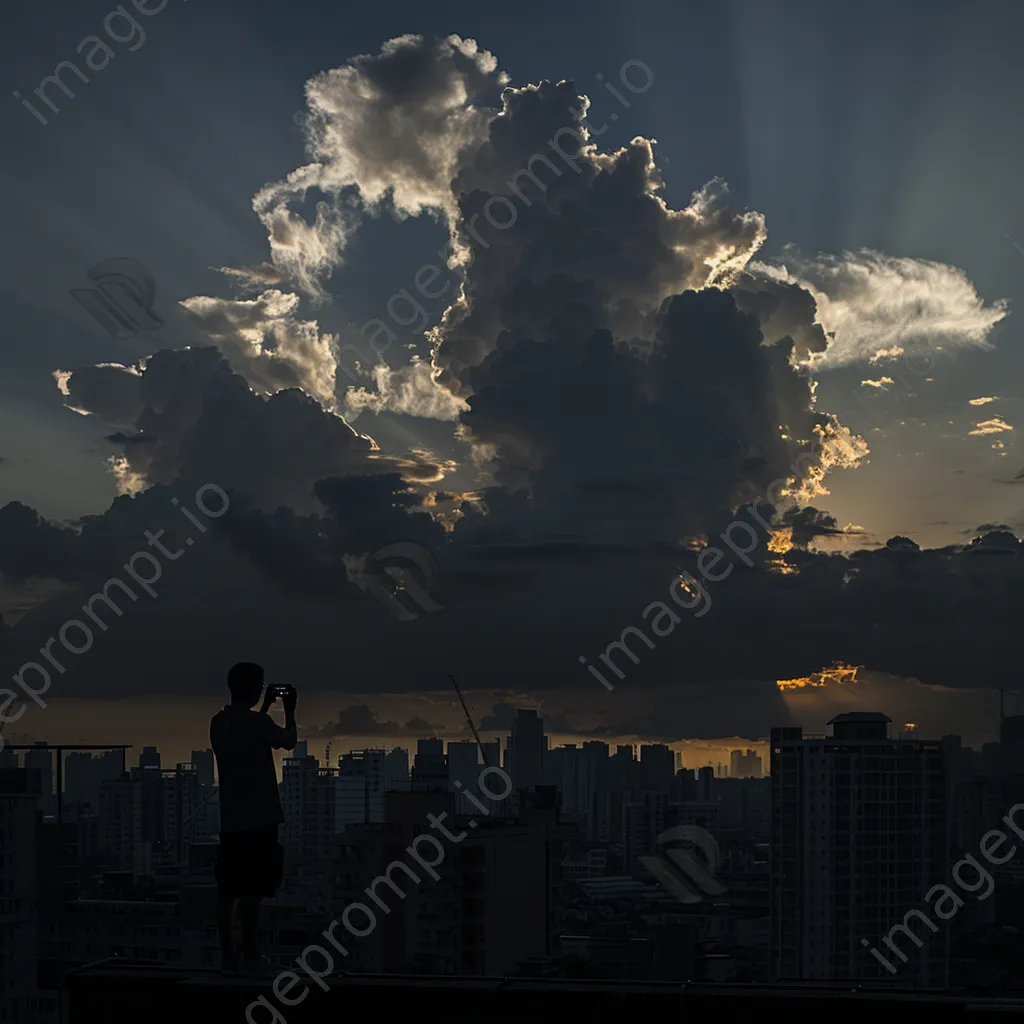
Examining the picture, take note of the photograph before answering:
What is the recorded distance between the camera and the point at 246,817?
829 cm

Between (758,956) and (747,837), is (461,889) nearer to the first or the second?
(758,956)

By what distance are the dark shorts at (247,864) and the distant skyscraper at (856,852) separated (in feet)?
186

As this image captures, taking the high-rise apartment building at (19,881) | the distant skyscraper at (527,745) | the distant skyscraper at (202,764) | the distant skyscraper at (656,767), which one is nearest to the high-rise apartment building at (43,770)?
the high-rise apartment building at (19,881)

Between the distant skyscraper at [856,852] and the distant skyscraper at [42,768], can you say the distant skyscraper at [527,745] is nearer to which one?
the distant skyscraper at [42,768]

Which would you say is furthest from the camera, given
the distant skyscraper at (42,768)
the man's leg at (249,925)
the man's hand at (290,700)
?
the distant skyscraper at (42,768)

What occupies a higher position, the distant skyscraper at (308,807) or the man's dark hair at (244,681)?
the man's dark hair at (244,681)

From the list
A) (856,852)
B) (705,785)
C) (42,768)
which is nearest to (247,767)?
(42,768)

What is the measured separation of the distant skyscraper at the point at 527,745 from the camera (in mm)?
152500

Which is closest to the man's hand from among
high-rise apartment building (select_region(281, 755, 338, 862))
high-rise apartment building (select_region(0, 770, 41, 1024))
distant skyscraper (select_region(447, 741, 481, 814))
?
high-rise apartment building (select_region(0, 770, 41, 1024))

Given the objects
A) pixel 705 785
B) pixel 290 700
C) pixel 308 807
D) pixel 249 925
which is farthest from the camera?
pixel 705 785

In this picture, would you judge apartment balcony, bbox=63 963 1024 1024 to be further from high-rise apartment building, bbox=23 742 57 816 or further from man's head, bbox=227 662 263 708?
high-rise apartment building, bbox=23 742 57 816

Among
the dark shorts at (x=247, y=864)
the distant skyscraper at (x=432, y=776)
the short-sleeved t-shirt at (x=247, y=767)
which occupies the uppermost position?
the short-sleeved t-shirt at (x=247, y=767)

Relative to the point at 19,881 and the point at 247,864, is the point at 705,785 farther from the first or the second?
the point at 247,864

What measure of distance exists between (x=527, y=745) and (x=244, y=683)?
150m
